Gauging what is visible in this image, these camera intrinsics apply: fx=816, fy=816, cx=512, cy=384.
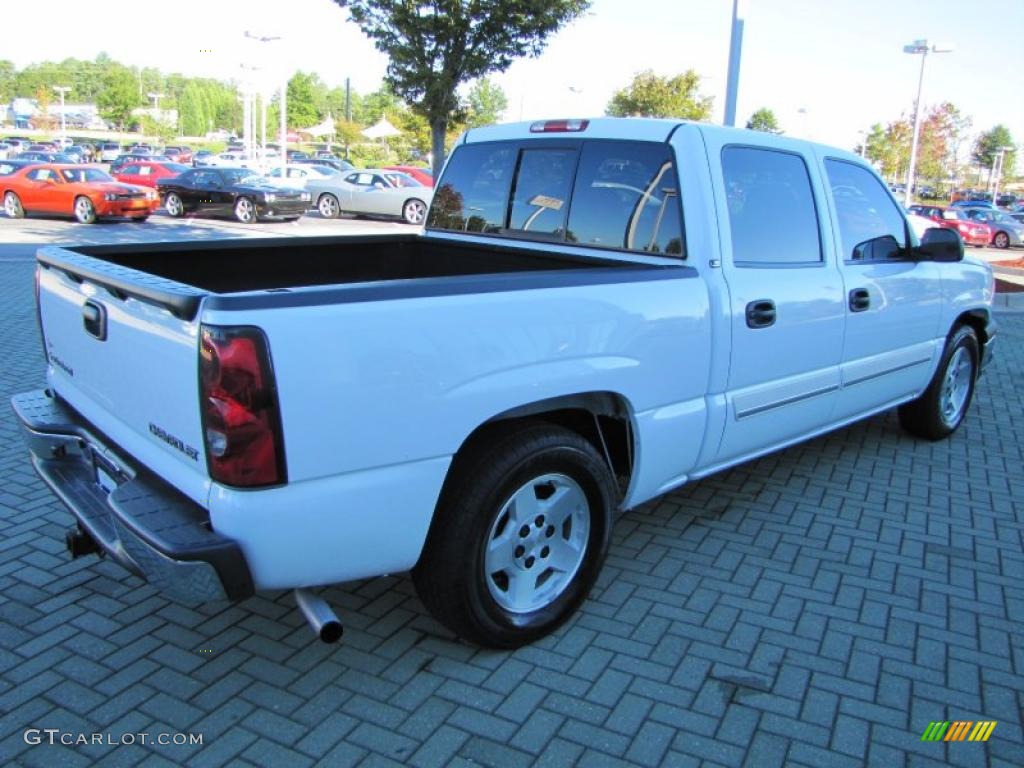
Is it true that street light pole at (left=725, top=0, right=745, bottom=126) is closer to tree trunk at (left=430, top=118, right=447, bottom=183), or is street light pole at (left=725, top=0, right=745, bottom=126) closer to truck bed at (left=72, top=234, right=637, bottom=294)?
tree trunk at (left=430, top=118, right=447, bottom=183)

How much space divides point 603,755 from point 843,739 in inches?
32.2

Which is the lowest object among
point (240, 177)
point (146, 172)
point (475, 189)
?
point (475, 189)

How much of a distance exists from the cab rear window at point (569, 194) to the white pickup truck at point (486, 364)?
0.6 inches

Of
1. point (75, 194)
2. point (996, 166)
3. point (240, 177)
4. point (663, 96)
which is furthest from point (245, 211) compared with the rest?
point (996, 166)

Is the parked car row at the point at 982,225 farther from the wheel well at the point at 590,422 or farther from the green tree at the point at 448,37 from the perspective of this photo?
the wheel well at the point at 590,422

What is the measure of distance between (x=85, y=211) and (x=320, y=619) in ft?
71.6

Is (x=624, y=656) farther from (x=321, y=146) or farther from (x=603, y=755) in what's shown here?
(x=321, y=146)

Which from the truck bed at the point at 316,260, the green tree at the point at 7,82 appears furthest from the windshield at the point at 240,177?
the green tree at the point at 7,82

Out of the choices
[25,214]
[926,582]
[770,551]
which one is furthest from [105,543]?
[25,214]

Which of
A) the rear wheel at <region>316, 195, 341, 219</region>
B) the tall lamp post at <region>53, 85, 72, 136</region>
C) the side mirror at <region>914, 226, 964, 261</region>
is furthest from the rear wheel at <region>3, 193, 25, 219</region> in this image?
the tall lamp post at <region>53, 85, 72, 136</region>

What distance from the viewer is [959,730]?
9.12ft

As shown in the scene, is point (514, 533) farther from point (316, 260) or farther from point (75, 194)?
point (75, 194)

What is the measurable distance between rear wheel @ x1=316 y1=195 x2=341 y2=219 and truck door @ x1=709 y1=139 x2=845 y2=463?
74.4 ft

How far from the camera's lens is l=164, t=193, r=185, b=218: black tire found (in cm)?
2327
